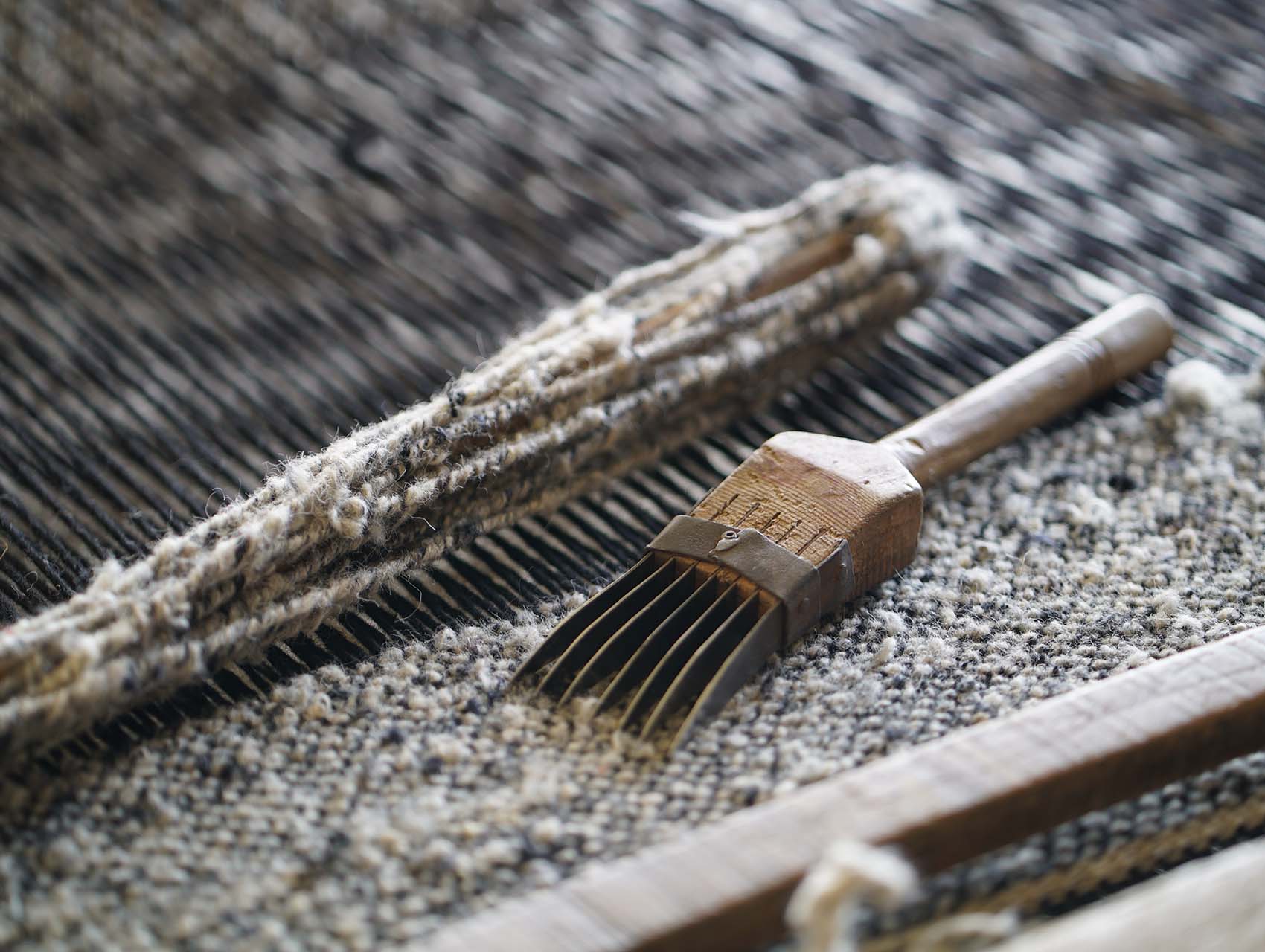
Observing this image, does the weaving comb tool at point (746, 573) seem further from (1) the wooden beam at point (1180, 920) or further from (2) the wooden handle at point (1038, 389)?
(1) the wooden beam at point (1180, 920)

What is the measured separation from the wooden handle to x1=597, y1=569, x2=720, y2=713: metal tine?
18cm

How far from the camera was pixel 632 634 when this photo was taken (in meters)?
0.71

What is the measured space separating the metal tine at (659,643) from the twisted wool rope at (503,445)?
0.59 ft

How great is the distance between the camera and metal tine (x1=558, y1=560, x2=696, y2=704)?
27.3 inches

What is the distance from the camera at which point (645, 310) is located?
92 centimetres

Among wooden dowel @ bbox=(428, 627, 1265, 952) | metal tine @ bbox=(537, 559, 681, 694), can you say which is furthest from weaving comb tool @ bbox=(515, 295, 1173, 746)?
wooden dowel @ bbox=(428, 627, 1265, 952)

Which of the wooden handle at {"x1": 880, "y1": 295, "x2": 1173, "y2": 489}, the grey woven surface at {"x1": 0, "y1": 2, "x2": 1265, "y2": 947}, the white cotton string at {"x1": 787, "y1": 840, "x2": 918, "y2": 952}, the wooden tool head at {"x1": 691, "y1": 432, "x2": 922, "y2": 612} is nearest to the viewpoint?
the white cotton string at {"x1": 787, "y1": 840, "x2": 918, "y2": 952}

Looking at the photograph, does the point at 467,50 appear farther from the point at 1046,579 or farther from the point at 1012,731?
the point at 1012,731

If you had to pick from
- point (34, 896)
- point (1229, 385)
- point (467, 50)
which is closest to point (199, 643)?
point (34, 896)

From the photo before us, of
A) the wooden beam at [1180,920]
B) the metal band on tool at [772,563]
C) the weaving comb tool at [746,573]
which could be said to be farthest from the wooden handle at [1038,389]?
the wooden beam at [1180,920]

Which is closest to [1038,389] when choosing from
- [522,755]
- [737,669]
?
[737,669]

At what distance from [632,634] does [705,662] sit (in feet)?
0.17

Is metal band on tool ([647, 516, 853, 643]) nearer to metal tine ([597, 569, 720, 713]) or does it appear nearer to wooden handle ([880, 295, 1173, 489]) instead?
metal tine ([597, 569, 720, 713])

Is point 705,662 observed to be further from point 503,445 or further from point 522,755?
point 503,445
